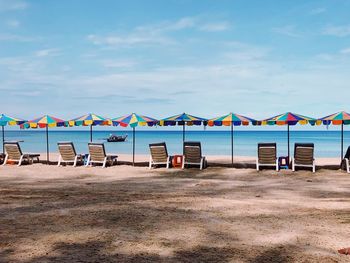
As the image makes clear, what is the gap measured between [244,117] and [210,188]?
5914 mm

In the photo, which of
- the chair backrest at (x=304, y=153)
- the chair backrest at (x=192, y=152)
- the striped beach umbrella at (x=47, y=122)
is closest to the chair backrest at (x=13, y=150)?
the striped beach umbrella at (x=47, y=122)

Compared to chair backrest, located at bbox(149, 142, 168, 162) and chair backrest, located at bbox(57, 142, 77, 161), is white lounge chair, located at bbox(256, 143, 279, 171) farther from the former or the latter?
chair backrest, located at bbox(57, 142, 77, 161)

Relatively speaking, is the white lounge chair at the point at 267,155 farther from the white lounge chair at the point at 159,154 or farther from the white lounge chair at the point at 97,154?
the white lounge chair at the point at 97,154

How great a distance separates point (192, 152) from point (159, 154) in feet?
3.64

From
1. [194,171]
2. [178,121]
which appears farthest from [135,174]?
[178,121]

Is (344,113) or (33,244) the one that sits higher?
(344,113)

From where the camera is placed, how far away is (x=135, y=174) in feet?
40.8

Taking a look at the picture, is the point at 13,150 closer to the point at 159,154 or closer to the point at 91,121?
the point at 91,121

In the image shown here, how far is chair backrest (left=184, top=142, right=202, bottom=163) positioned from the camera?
44.5 ft

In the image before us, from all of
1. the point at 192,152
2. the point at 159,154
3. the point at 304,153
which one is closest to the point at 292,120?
the point at 304,153

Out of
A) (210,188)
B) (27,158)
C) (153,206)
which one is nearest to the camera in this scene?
(153,206)

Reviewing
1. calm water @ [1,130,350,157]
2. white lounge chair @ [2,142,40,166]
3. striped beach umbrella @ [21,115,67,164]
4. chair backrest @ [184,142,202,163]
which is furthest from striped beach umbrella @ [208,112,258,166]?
calm water @ [1,130,350,157]

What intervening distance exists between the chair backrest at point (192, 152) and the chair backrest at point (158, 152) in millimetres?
682

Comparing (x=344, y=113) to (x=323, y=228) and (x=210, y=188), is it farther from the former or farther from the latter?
(x=323, y=228)
